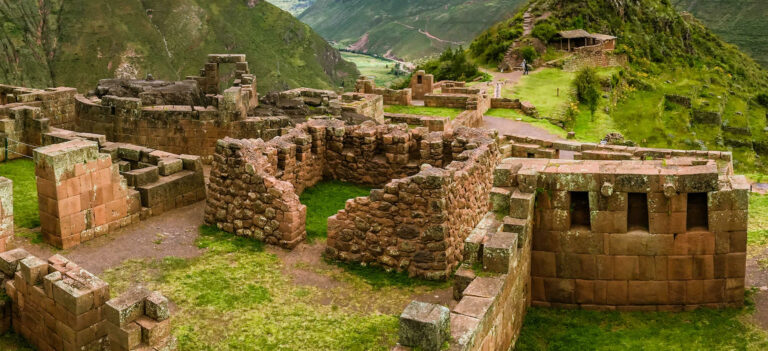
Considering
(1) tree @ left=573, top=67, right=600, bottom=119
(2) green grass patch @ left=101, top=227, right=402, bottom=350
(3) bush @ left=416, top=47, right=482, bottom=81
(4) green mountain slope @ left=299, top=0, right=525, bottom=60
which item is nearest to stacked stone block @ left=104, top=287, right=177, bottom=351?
(2) green grass patch @ left=101, top=227, right=402, bottom=350

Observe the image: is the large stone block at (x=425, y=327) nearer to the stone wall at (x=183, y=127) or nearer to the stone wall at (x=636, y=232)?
the stone wall at (x=636, y=232)

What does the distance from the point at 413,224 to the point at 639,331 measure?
4275mm

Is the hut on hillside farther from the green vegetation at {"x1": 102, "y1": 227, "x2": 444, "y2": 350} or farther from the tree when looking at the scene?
the green vegetation at {"x1": 102, "y1": 227, "x2": 444, "y2": 350}

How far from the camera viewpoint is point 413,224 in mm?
14664

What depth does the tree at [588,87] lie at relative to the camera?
172ft

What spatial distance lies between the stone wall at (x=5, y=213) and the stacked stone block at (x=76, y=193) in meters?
0.89

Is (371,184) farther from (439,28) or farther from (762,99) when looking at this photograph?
(439,28)

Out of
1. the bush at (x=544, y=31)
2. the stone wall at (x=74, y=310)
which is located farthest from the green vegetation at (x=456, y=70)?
the stone wall at (x=74, y=310)

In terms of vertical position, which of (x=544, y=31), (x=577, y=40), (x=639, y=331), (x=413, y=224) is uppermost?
(x=544, y=31)

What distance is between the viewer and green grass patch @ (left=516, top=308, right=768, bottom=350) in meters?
12.2

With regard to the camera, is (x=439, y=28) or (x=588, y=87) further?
(x=439, y=28)

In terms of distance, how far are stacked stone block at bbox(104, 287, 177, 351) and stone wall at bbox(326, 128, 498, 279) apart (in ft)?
16.0

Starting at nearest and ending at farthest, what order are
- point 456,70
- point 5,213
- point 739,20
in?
point 5,213, point 456,70, point 739,20

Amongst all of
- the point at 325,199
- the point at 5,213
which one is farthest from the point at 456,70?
the point at 5,213
